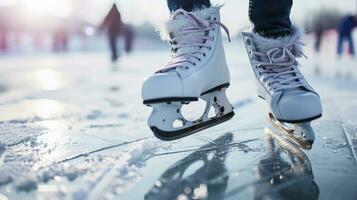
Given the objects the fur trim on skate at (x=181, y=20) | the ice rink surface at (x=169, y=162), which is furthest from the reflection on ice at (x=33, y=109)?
the fur trim on skate at (x=181, y=20)

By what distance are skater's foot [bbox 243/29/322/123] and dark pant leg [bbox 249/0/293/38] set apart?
0.02 meters

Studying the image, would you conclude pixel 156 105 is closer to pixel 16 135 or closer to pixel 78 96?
pixel 16 135

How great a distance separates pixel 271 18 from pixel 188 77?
12.0 inches

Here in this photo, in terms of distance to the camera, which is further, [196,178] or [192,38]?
[192,38]

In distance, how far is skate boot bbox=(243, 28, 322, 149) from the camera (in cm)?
93

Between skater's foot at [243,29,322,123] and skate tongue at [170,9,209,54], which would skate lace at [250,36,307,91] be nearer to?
skater's foot at [243,29,322,123]

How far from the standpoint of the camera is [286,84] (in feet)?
3.33

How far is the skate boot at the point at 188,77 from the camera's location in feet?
3.11

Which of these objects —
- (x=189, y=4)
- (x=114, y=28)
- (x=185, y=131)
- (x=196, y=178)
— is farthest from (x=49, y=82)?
(x=114, y=28)

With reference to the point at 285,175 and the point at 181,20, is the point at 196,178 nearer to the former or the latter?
the point at 285,175

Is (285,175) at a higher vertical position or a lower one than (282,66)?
lower

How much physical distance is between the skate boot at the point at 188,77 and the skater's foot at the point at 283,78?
0.10 meters

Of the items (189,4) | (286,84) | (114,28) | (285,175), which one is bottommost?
(285,175)

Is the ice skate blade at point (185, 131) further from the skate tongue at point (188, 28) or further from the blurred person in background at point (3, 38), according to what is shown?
the blurred person in background at point (3, 38)
